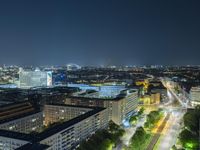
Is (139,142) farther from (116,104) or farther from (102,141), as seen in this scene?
(116,104)

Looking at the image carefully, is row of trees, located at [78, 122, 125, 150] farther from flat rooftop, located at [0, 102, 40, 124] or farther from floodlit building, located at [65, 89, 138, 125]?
flat rooftop, located at [0, 102, 40, 124]

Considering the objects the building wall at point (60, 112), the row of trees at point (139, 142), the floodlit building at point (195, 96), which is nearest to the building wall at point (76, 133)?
the building wall at point (60, 112)

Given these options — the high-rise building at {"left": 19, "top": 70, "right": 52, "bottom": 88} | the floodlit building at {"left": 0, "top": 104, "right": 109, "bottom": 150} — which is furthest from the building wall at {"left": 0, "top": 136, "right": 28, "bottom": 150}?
the high-rise building at {"left": 19, "top": 70, "right": 52, "bottom": 88}

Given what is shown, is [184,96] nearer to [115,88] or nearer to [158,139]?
[115,88]

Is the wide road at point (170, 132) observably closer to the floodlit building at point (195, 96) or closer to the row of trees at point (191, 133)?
the row of trees at point (191, 133)

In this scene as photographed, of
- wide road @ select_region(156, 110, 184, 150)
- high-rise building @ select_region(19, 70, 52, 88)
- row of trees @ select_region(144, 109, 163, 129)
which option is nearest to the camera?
wide road @ select_region(156, 110, 184, 150)

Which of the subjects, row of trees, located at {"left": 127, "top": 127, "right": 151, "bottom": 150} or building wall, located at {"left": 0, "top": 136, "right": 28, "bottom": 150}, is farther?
row of trees, located at {"left": 127, "top": 127, "right": 151, "bottom": 150}
